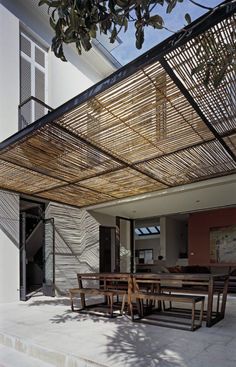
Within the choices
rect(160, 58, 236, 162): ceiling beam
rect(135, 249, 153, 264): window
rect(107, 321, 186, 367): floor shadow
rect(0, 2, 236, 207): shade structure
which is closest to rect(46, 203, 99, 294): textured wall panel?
rect(0, 2, 236, 207): shade structure

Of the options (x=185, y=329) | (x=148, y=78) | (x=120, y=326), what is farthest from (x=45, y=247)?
(x=148, y=78)

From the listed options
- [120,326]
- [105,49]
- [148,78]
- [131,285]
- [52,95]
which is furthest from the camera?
[105,49]

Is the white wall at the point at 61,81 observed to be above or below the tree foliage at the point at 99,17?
above

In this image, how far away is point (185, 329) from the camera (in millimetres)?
4863

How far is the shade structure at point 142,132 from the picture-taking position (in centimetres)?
347

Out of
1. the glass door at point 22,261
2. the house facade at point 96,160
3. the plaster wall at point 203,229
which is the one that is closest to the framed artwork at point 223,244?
the house facade at point 96,160

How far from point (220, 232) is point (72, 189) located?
317 inches

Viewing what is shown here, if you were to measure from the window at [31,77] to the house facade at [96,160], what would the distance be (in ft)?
0.11

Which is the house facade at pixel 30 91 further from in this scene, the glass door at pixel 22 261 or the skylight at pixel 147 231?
the skylight at pixel 147 231

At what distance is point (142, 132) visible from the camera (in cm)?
507

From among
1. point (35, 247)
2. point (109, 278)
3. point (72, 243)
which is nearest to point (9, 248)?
point (72, 243)

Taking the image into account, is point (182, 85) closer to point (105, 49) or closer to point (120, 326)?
point (120, 326)

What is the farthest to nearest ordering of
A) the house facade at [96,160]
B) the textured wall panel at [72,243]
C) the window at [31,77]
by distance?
the textured wall panel at [72,243] < the window at [31,77] < the house facade at [96,160]

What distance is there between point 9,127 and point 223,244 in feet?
31.8
